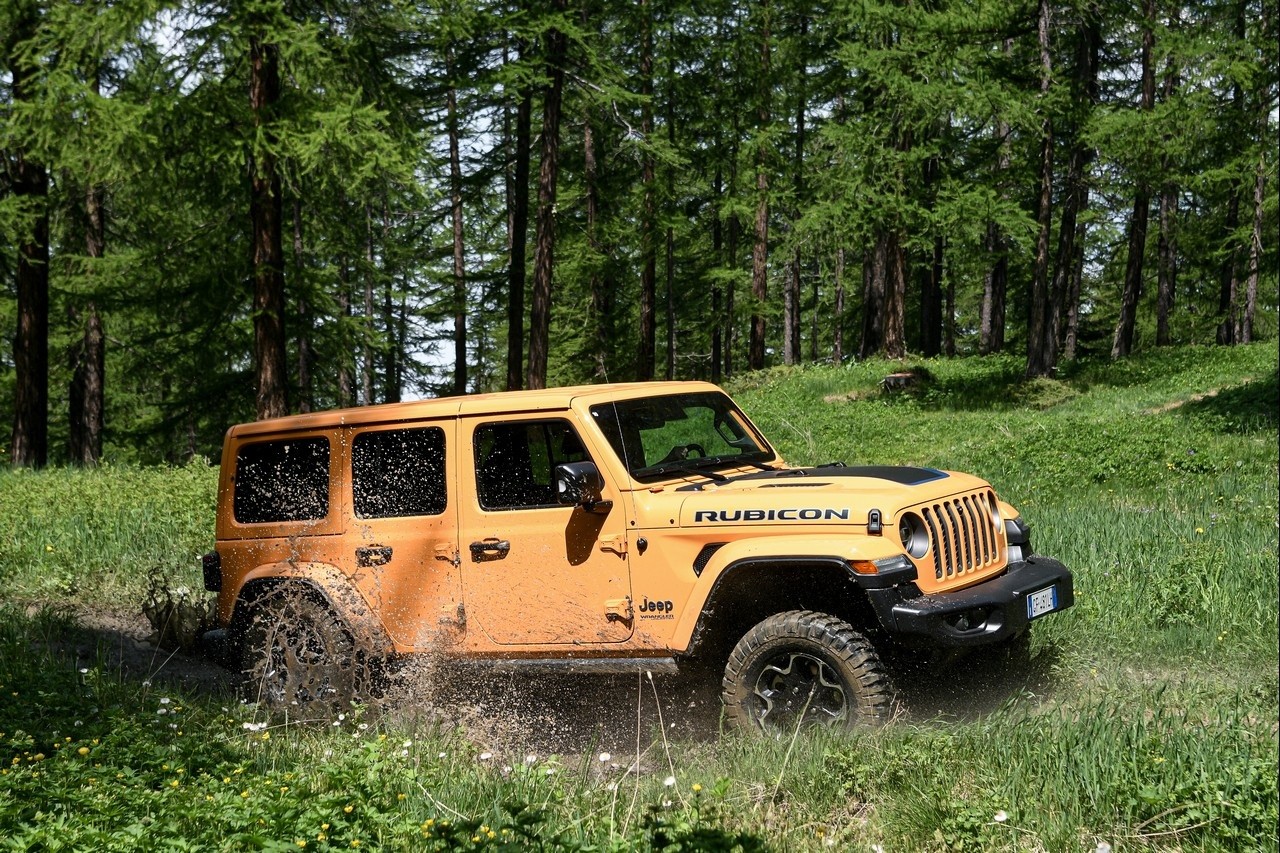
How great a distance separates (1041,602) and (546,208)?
1609 centimetres

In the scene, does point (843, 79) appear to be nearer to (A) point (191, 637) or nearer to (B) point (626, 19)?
(B) point (626, 19)

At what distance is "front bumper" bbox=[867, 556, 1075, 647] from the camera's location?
5309mm

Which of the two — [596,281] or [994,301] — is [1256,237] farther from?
[596,281]

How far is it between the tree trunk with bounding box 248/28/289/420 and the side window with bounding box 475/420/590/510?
935cm

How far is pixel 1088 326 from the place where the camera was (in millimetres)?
46625

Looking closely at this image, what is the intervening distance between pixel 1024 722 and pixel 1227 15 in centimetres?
2861

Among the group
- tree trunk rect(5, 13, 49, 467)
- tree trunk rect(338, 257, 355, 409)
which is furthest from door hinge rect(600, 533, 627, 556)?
tree trunk rect(5, 13, 49, 467)

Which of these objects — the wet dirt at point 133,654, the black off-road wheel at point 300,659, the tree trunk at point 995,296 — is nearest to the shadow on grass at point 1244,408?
the black off-road wheel at point 300,659

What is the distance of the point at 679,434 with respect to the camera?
6.79 meters

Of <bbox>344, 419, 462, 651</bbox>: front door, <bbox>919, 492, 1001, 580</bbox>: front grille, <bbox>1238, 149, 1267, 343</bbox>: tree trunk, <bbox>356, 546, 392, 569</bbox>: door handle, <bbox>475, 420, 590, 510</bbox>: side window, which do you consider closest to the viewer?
<bbox>919, 492, 1001, 580</bbox>: front grille

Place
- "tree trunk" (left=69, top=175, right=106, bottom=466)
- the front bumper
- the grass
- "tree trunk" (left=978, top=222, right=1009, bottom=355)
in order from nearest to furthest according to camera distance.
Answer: the grass, the front bumper, "tree trunk" (left=69, top=175, right=106, bottom=466), "tree trunk" (left=978, top=222, right=1009, bottom=355)

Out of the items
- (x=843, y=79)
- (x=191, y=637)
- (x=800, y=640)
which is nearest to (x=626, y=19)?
(x=843, y=79)

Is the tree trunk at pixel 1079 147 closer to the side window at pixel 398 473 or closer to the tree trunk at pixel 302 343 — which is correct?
the tree trunk at pixel 302 343

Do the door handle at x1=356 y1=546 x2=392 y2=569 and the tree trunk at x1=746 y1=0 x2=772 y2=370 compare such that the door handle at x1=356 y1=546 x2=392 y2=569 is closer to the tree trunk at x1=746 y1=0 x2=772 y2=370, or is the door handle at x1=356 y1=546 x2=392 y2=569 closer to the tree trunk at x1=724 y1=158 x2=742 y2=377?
the tree trunk at x1=724 y1=158 x2=742 y2=377
